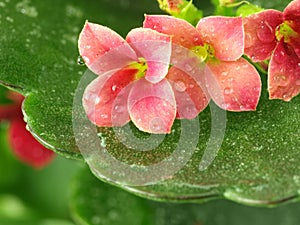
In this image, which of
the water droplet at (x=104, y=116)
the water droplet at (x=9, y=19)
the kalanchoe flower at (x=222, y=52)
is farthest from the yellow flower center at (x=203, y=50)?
the water droplet at (x=9, y=19)

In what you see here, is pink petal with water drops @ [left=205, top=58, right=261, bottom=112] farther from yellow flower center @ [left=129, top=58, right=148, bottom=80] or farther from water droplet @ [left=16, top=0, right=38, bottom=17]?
water droplet @ [left=16, top=0, right=38, bottom=17]

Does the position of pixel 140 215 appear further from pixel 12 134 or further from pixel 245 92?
pixel 245 92

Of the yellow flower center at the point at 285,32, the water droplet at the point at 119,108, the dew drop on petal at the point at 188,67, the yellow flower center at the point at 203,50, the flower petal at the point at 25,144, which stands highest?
the yellow flower center at the point at 285,32

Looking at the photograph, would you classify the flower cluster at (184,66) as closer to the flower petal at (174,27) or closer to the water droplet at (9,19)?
the flower petal at (174,27)

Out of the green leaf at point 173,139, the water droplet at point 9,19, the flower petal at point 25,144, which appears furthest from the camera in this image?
the flower petal at point 25,144

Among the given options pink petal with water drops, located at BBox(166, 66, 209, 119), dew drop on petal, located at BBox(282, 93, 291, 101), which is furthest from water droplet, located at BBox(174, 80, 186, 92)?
dew drop on petal, located at BBox(282, 93, 291, 101)

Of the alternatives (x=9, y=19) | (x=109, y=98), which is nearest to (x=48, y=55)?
(x=9, y=19)
